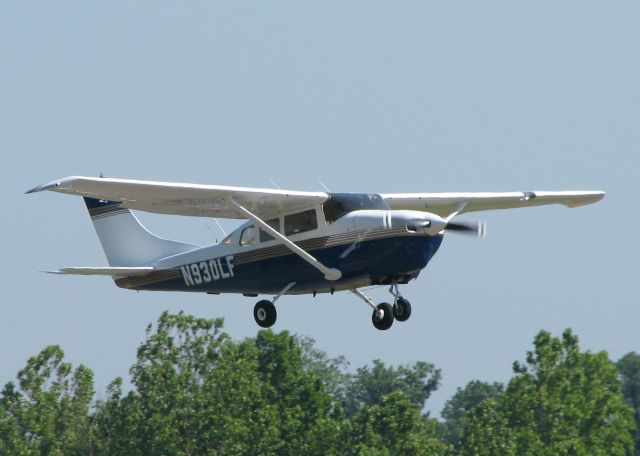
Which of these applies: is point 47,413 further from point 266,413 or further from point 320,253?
point 320,253

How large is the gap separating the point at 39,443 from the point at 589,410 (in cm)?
2425

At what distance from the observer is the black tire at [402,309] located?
75.2 ft

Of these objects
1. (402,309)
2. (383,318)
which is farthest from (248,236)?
(402,309)

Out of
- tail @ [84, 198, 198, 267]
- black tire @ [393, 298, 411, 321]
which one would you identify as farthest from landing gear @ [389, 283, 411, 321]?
tail @ [84, 198, 198, 267]

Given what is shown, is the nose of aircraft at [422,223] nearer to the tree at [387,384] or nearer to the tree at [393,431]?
the tree at [393,431]

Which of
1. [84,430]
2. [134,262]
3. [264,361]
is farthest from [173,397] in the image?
[134,262]

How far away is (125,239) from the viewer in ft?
92.4

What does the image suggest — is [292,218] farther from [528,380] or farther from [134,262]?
[528,380]

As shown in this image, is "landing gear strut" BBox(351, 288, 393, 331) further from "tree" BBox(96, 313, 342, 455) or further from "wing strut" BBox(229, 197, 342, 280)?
"tree" BBox(96, 313, 342, 455)

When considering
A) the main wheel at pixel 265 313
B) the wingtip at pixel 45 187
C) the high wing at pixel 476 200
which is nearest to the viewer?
the wingtip at pixel 45 187

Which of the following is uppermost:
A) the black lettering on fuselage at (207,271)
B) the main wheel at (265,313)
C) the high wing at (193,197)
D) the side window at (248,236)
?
the high wing at (193,197)

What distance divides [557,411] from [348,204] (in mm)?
38553

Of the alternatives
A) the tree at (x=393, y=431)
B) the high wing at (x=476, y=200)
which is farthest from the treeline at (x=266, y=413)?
the high wing at (x=476, y=200)

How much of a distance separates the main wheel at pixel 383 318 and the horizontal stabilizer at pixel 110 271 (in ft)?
17.1
